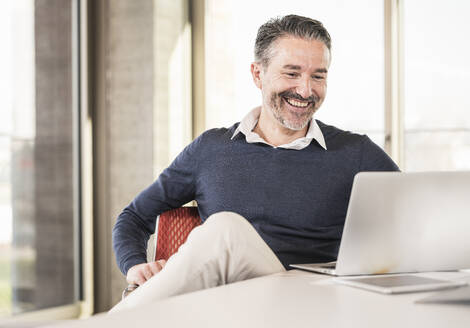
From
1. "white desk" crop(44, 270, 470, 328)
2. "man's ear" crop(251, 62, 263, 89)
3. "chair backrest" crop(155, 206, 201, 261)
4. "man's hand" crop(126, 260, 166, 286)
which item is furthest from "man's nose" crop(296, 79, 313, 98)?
"white desk" crop(44, 270, 470, 328)

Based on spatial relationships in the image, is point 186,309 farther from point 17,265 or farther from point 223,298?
point 17,265

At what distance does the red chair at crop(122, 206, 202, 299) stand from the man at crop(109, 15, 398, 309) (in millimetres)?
76

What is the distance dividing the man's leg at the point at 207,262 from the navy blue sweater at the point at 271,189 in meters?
0.69

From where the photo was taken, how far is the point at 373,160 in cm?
194

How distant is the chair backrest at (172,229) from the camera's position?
1.86 m

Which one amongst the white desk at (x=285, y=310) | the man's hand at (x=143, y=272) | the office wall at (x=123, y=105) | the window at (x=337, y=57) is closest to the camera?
the white desk at (x=285, y=310)

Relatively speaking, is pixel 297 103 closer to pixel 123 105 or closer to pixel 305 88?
pixel 305 88

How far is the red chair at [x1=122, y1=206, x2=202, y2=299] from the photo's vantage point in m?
1.86

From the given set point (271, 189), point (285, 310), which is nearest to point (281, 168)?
point (271, 189)

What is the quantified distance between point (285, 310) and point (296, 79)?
3.96 ft

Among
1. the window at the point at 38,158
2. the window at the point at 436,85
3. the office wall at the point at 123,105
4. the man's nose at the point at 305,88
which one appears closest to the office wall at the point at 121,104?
the office wall at the point at 123,105

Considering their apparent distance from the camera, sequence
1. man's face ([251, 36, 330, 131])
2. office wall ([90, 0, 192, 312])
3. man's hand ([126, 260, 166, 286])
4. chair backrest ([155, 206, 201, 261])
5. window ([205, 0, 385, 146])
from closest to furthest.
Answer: man's hand ([126, 260, 166, 286])
chair backrest ([155, 206, 201, 261])
man's face ([251, 36, 330, 131])
window ([205, 0, 385, 146])
office wall ([90, 0, 192, 312])

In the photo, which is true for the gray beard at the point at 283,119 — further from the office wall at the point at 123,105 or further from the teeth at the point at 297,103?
the office wall at the point at 123,105

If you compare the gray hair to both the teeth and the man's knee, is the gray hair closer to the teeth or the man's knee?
Result: the teeth
